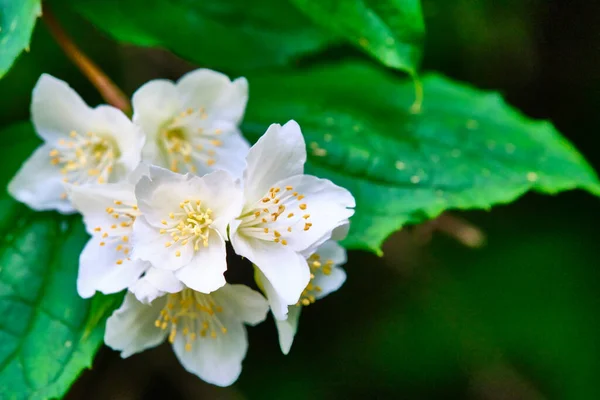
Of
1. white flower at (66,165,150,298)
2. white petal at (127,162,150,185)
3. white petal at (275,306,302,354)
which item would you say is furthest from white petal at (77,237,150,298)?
white petal at (275,306,302,354)

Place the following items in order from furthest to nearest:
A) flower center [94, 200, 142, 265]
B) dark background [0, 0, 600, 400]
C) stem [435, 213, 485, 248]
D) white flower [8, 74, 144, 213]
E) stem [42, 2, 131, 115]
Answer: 1. dark background [0, 0, 600, 400]
2. stem [435, 213, 485, 248]
3. stem [42, 2, 131, 115]
4. white flower [8, 74, 144, 213]
5. flower center [94, 200, 142, 265]

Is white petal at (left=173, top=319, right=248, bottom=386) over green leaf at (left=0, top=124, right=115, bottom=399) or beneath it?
beneath

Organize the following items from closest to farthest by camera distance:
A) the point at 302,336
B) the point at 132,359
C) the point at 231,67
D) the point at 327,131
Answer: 1. the point at 327,131
2. the point at 231,67
3. the point at 132,359
4. the point at 302,336

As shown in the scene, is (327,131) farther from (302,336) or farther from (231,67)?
(302,336)

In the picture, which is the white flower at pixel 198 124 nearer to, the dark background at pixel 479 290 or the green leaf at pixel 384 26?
the green leaf at pixel 384 26

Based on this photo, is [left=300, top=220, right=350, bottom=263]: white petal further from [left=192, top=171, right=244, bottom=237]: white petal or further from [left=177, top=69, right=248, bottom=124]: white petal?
[left=177, top=69, right=248, bottom=124]: white petal

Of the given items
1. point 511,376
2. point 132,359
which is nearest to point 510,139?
point 511,376

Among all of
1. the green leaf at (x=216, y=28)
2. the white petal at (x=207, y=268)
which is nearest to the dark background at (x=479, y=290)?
the green leaf at (x=216, y=28)

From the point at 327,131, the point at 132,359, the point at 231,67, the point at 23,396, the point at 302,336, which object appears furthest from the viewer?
the point at 302,336
